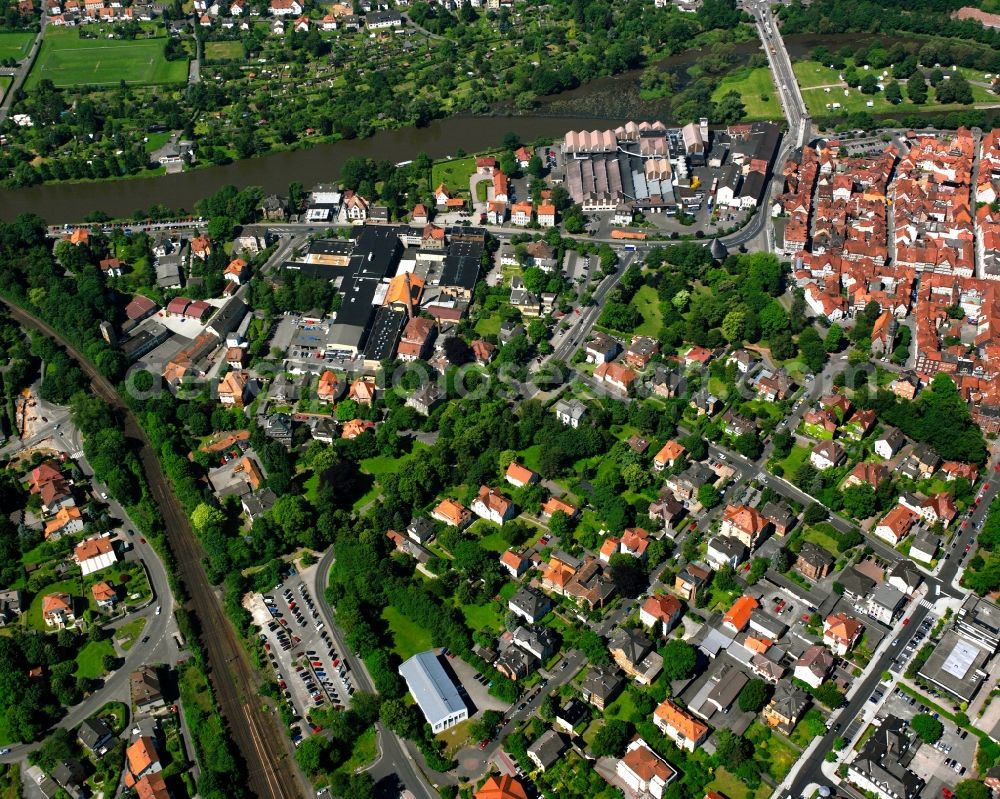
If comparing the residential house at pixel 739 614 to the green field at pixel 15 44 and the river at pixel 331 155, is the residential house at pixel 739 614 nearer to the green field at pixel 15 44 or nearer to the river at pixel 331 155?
the river at pixel 331 155

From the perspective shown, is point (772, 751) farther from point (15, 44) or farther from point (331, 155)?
point (15, 44)

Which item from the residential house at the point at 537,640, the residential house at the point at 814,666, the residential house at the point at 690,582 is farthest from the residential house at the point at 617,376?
the residential house at the point at 814,666

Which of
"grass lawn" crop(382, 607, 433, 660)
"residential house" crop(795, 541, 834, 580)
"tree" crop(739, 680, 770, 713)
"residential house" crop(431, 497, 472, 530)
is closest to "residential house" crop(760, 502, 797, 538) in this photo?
"residential house" crop(795, 541, 834, 580)

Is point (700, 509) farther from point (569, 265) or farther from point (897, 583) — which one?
point (569, 265)

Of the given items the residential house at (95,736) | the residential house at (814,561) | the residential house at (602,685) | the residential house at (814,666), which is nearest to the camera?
the residential house at (95,736)

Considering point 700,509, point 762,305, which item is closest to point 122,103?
point 762,305

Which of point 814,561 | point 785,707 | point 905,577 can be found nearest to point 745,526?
point 814,561

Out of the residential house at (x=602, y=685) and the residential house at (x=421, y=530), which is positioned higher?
the residential house at (x=421, y=530)
